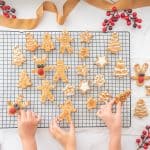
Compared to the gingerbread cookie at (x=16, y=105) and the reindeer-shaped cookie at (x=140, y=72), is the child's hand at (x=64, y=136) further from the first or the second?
the reindeer-shaped cookie at (x=140, y=72)

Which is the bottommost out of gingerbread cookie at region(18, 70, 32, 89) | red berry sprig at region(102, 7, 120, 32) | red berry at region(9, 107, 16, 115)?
red berry at region(9, 107, 16, 115)

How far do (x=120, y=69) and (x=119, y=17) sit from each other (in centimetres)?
16

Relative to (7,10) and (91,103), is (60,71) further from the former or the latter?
(7,10)

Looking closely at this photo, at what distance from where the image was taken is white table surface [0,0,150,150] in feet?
3.94

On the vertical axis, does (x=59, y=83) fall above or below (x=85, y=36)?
below

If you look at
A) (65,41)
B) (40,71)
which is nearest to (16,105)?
(40,71)

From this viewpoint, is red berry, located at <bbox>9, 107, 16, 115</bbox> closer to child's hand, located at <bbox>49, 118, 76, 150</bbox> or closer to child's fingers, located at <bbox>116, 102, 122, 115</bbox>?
child's hand, located at <bbox>49, 118, 76, 150</bbox>

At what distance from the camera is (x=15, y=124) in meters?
1.19

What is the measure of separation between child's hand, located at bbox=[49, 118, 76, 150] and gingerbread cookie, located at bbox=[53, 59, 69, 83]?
13cm

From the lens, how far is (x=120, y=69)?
1.19 m

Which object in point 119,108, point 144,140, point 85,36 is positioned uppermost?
point 85,36

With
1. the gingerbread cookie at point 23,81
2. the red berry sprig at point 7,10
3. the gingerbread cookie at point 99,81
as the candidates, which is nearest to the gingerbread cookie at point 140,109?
the gingerbread cookie at point 99,81

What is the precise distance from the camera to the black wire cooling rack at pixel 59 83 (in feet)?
3.91

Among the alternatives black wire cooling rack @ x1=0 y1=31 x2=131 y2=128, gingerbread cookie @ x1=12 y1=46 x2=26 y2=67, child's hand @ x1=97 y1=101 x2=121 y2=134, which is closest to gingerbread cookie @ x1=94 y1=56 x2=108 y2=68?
black wire cooling rack @ x1=0 y1=31 x2=131 y2=128
